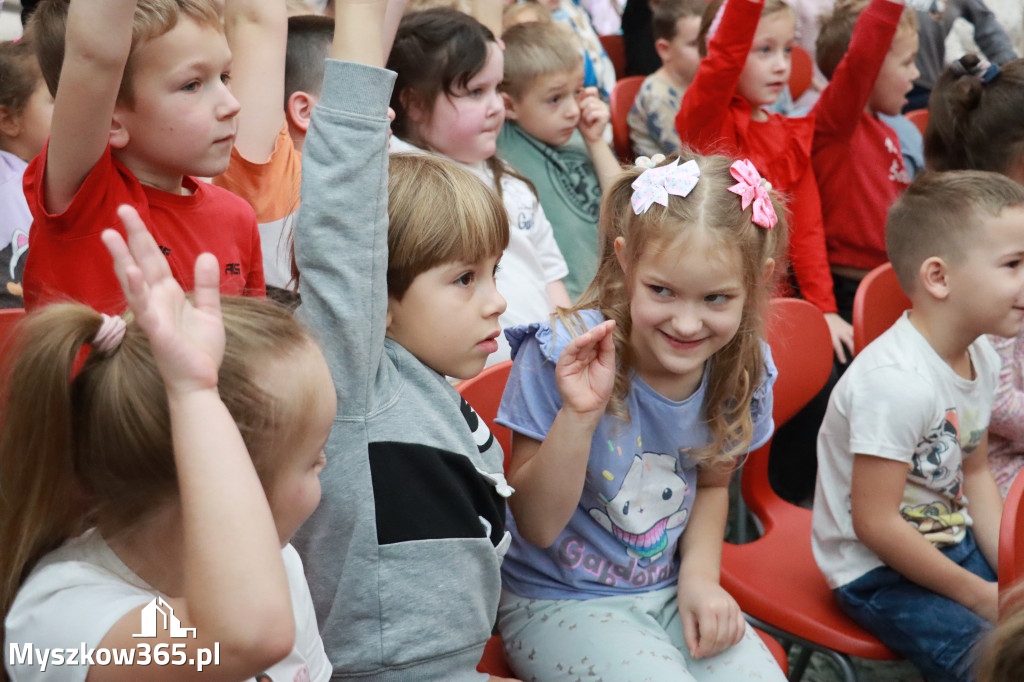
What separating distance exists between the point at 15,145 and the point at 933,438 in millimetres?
2054

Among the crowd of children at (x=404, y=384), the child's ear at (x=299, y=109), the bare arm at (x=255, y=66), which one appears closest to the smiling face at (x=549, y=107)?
the crowd of children at (x=404, y=384)

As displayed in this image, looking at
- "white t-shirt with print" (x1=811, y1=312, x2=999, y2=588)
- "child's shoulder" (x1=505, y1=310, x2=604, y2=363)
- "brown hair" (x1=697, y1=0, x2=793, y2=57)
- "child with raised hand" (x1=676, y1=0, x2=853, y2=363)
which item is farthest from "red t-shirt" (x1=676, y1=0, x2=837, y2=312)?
"child's shoulder" (x1=505, y1=310, x2=604, y2=363)

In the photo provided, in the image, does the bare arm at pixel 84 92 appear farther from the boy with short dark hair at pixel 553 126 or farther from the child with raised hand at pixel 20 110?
the boy with short dark hair at pixel 553 126

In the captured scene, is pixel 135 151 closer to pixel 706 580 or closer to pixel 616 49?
pixel 706 580

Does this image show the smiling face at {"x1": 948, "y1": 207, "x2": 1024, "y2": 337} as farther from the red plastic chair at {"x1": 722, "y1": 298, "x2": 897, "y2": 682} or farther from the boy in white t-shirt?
the red plastic chair at {"x1": 722, "y1": 298, "x2": 897, "y2": 682}

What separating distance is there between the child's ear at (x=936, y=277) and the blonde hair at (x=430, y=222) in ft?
2.96

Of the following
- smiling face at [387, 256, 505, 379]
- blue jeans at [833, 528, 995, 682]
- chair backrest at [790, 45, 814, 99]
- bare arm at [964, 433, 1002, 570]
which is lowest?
blue jeans at [833, 528, 995, 682]

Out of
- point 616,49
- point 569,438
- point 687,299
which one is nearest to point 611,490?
point 569,438

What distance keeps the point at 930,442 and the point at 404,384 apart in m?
0.96

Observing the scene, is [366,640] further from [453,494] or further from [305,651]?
[453,494]

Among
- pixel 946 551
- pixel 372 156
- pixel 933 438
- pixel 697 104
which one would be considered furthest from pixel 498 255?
pixel 697 104

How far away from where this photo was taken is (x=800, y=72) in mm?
3803

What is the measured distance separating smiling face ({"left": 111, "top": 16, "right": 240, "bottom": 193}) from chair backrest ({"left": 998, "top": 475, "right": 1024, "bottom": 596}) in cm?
125

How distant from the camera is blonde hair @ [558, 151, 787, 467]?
1369 mm
